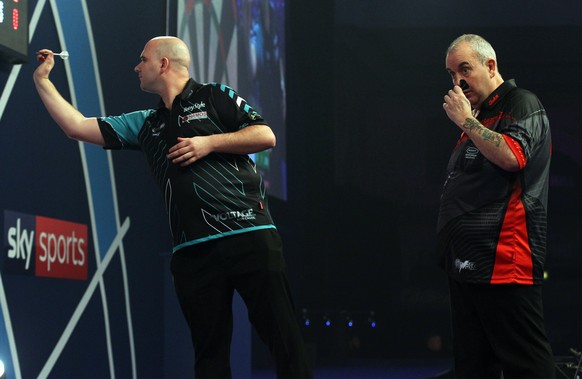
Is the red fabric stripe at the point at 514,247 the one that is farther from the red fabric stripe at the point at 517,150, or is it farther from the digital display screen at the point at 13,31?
the digital display screen at the point at 13,31

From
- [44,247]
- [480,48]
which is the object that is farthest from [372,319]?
[480,48]

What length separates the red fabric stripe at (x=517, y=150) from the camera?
2.16 m

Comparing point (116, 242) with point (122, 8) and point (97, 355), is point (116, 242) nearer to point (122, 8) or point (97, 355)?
point (97, 355)

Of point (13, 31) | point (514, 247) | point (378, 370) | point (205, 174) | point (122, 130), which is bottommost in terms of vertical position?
point (378, 370)

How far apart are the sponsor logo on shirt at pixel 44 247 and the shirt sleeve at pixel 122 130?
74 cm

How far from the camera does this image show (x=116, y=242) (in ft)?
13.8

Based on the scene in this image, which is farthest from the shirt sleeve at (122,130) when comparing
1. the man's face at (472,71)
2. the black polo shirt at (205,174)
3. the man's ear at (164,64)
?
the man's face at (472,71)

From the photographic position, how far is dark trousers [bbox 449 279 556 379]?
7.04ft

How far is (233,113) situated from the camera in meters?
2.53

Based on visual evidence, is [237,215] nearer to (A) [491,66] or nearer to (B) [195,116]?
(B) [195,116]

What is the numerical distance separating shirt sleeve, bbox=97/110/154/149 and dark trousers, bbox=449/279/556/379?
1077 mm

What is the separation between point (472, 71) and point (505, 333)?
71cm

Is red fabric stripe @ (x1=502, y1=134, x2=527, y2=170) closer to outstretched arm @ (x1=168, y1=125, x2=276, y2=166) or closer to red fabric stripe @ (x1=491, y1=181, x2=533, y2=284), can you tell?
red fabric stripe @ (x1=491, y1=181, x2=533, y2=284)

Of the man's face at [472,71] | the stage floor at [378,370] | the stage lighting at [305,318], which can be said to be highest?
the man's face at [472,71]
